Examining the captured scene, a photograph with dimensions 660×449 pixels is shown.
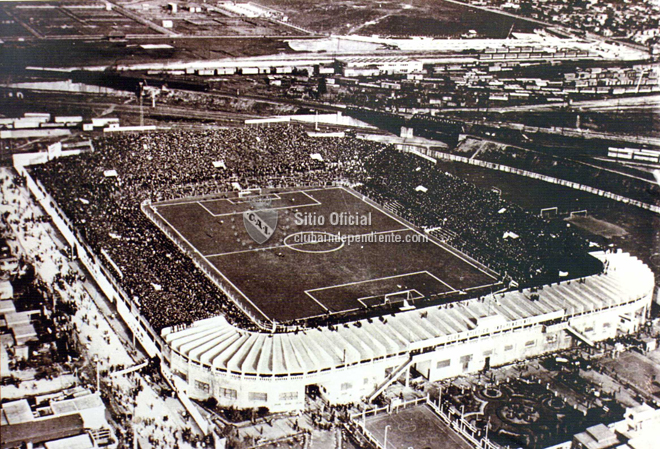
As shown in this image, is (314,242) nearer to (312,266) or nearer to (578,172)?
(312,266)

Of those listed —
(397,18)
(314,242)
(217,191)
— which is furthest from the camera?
(397,18)

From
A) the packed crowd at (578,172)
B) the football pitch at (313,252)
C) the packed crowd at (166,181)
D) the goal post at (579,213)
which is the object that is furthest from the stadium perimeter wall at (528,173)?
the football pitch at (313,252)

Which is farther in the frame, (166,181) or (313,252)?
(166,181)

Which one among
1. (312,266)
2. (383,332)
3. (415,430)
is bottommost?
(415,430)

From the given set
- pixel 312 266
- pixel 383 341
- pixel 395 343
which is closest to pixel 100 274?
pixel 312 266

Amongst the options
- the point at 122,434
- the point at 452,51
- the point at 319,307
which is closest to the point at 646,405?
the point at 319,307

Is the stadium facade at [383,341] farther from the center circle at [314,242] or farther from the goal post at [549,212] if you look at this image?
the goal post at [549,212]

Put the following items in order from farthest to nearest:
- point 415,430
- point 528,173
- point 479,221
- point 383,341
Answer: point 528,173
point 479,221
point 383,341
point 415,430
